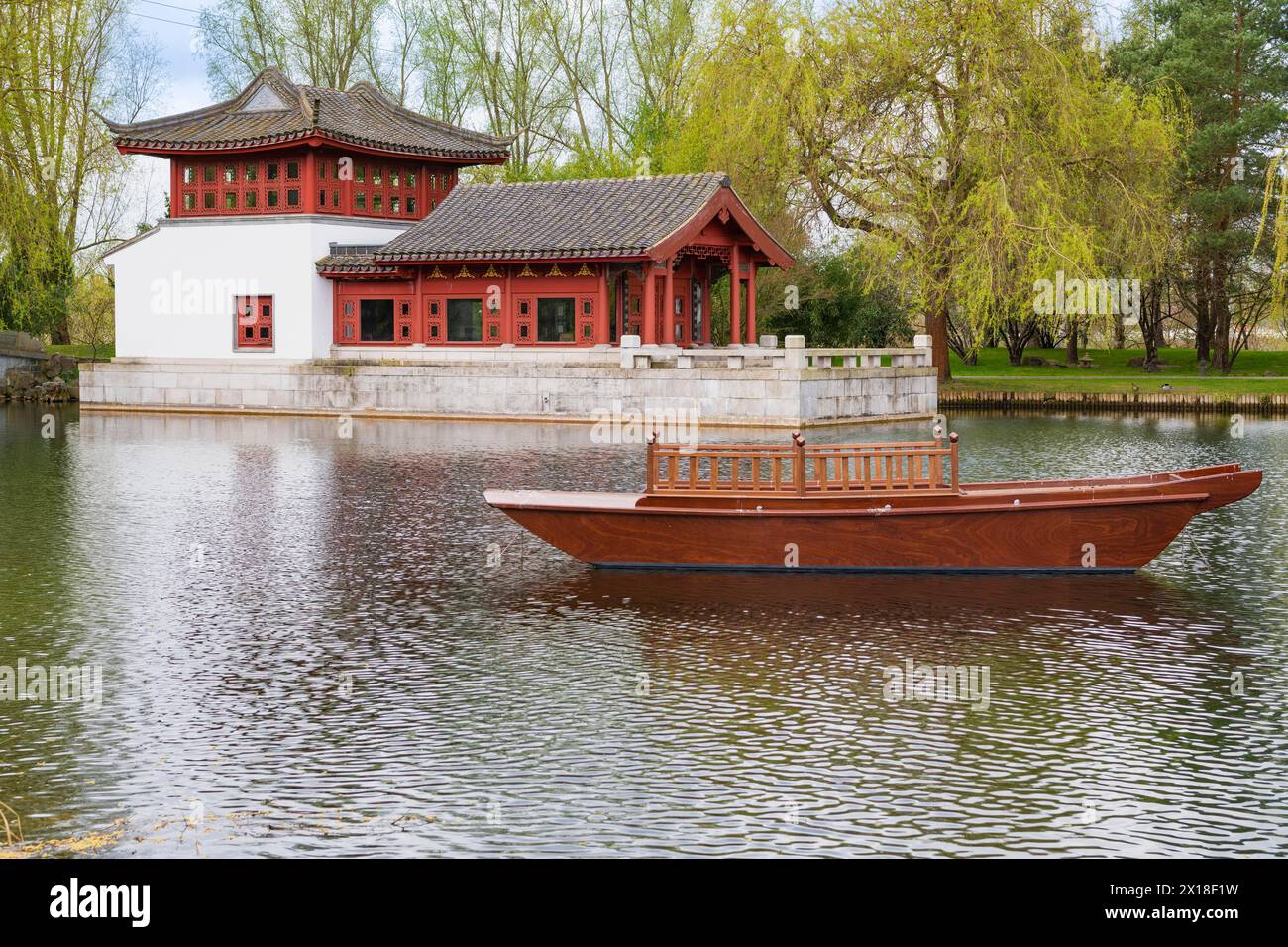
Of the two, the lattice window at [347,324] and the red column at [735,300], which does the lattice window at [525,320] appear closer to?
the lattice window at [347,324]

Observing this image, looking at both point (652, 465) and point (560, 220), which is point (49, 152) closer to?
point (560, 220)

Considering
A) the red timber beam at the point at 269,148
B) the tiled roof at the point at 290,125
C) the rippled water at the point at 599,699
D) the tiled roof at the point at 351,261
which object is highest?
the tiled roof at the point at 290,125

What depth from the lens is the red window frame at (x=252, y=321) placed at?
47.3 m

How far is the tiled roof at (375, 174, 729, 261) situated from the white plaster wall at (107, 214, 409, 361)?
279 centimetres

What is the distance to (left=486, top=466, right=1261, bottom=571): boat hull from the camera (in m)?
16.3

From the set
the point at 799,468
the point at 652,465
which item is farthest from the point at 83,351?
the point at 799,468

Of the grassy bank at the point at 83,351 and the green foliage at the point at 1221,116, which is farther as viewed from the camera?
the grassy bank at the point at 83,351

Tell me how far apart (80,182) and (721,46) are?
74.2 ft

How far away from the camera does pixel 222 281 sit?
4766 centimetres

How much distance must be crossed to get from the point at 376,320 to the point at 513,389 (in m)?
6.83

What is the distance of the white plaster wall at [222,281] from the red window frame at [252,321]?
208mm

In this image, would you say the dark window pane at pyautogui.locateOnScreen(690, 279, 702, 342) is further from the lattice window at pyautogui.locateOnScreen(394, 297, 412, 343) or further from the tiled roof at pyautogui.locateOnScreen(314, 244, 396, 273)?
the tiled roof at pyautogui.locateOnScreen(314, 244, 396, 273)

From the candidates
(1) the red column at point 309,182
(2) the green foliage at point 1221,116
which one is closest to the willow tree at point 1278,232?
(2) the green foliage at point 1221,116

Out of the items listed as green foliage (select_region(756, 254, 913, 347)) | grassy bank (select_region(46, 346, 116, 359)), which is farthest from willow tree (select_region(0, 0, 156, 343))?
green foliage (select_region(756, 254, 913, 347))
